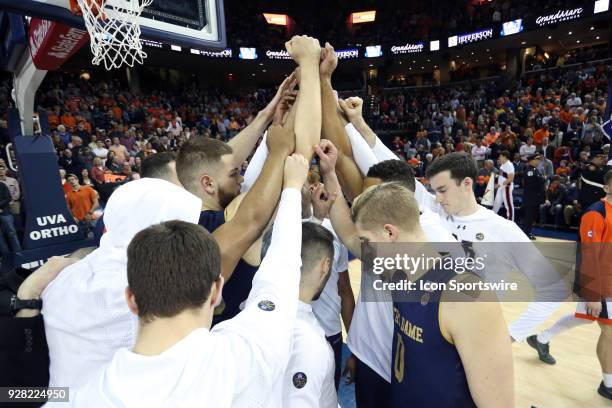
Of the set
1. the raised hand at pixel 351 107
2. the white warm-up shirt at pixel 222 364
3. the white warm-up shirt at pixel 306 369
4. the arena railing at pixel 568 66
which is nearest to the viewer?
the white warm-up shirt at pixel 222 364

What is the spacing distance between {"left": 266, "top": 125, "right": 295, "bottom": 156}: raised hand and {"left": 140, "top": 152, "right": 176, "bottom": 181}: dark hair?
128cm

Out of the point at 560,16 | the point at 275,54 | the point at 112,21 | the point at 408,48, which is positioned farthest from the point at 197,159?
the point at 408,48

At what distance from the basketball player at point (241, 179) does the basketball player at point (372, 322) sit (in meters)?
0.30

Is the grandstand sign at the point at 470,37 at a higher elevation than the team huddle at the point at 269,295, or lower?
higher

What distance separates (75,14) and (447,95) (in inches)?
876

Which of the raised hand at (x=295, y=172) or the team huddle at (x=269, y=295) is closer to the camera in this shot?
the team huddle at (x=269, y=295)

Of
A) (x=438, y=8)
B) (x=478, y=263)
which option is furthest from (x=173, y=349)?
(x=438, y=8)

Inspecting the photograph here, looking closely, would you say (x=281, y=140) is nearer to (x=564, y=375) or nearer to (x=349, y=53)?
(x=564, y=375)

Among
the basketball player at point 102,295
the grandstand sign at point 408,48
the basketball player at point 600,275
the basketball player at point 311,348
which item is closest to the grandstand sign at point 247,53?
the grandstand sign at point 408,48

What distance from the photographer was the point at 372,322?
84.4 inches

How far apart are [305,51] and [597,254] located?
3.03 metres

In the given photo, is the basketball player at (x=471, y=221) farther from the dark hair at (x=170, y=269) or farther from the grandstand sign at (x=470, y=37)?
the grandstand sign at (x=470, y=37)

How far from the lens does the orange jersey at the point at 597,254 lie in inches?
126

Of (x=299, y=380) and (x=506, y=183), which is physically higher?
(x=299, y=380)
